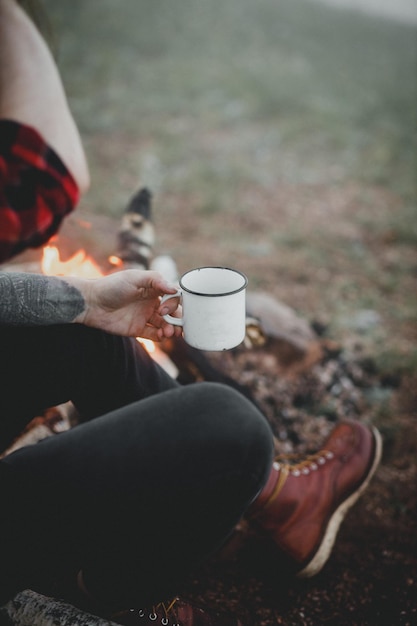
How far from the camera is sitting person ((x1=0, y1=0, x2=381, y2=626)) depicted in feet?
3.73

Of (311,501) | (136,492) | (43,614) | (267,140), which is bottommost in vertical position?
(267,140)

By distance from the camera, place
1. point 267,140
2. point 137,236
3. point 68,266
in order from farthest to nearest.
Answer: point 267,140 < point 137,236 < point 68,266

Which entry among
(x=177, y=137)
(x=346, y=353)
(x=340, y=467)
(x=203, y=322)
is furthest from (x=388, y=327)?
(x=177, y=137)

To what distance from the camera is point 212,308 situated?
148 cm

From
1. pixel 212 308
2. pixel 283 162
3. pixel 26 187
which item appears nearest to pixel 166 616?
pixel 212 308

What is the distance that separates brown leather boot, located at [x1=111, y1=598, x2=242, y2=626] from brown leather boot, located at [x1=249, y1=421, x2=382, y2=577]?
1.40 ft

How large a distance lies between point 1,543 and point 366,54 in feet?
51.6

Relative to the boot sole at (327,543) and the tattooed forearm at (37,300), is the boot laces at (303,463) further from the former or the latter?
the tattooed forearm at (37,300)

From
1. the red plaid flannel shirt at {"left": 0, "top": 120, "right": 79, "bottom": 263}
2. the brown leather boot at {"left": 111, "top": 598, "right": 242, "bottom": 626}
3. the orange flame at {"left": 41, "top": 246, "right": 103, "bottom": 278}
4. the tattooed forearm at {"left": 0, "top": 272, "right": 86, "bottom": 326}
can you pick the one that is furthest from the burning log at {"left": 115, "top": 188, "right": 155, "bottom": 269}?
the brown leather boot at {"left": 111, "top": 598, "right": 242, "bottom": 626}

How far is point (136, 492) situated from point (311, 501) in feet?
3.55

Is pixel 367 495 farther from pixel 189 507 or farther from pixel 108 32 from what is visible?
pixel 108 32

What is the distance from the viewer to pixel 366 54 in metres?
13.5

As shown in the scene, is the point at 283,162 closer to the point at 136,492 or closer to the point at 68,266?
the point at 68,266

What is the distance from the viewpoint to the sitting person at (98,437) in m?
1.14
